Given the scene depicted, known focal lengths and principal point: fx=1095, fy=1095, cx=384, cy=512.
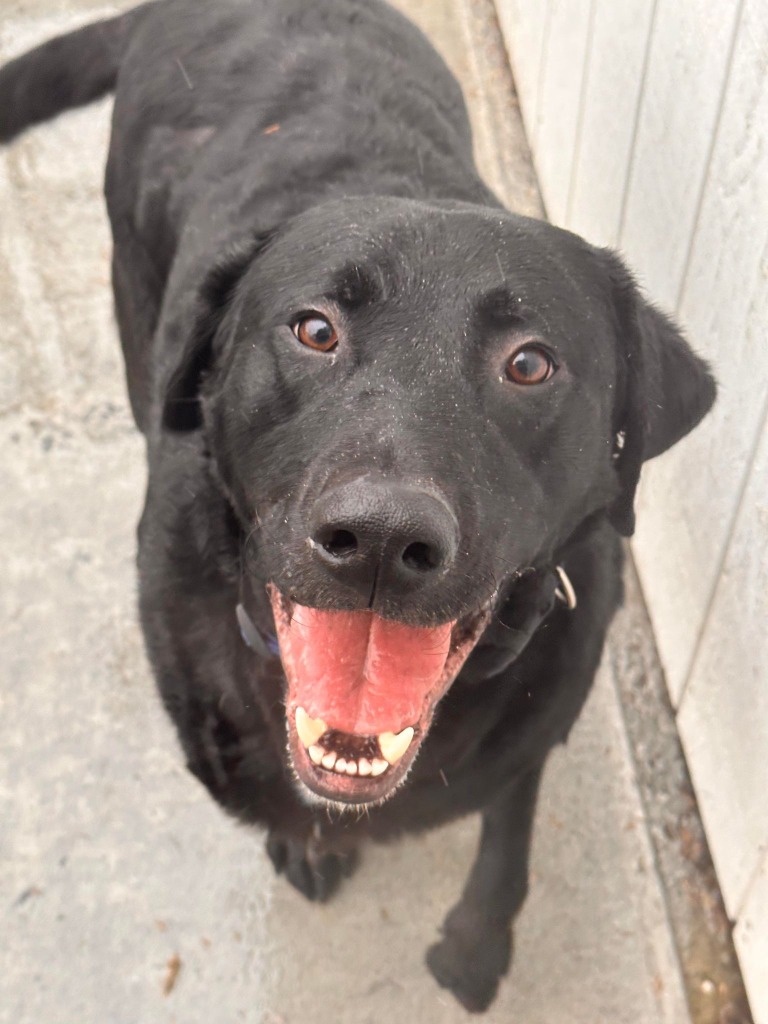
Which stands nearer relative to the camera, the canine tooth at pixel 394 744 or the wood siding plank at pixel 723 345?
the canine tooth at pixel 394 744

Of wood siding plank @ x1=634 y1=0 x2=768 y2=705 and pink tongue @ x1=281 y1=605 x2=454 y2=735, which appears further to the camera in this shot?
wood siding plank @ x1=634 y1=0 x2=768 y2=705

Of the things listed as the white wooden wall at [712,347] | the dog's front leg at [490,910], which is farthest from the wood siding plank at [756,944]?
the dog's front leg at [490,910]

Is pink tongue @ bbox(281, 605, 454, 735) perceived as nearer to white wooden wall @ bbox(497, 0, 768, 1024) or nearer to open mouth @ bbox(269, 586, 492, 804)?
open mouth @ bbox(269, 586, 492, 804)

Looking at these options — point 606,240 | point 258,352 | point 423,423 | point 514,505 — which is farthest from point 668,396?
point 606,240

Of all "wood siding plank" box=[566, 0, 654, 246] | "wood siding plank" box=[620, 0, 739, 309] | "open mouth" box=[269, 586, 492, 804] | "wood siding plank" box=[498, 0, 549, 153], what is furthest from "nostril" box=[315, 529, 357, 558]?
"wood siding plank" box=[498, 0, 549, 153]

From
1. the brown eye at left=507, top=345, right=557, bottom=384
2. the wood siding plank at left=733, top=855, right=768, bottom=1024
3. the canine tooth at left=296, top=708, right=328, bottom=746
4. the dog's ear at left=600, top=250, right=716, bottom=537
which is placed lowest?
the wood siding plank at left=733, top=855, right=768, bottom=1024

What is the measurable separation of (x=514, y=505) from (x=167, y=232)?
129 centimetres

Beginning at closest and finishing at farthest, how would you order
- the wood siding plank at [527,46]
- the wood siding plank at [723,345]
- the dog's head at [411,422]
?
1. the dog's head at [411,422]
2. the wood siding plank at [723,345]
3. the wood siding plank at [527,46]

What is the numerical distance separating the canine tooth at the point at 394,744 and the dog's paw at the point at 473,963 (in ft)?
2.29

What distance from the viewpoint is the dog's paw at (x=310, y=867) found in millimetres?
2119

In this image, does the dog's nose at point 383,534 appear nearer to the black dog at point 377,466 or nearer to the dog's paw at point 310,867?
the black dog at point 377,466

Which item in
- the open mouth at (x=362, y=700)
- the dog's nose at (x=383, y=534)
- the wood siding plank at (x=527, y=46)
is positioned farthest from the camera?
the wood siding plank at (x=527, y=46)

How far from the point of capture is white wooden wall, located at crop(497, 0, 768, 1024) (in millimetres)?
1848

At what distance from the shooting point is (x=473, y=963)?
202 centimetres
